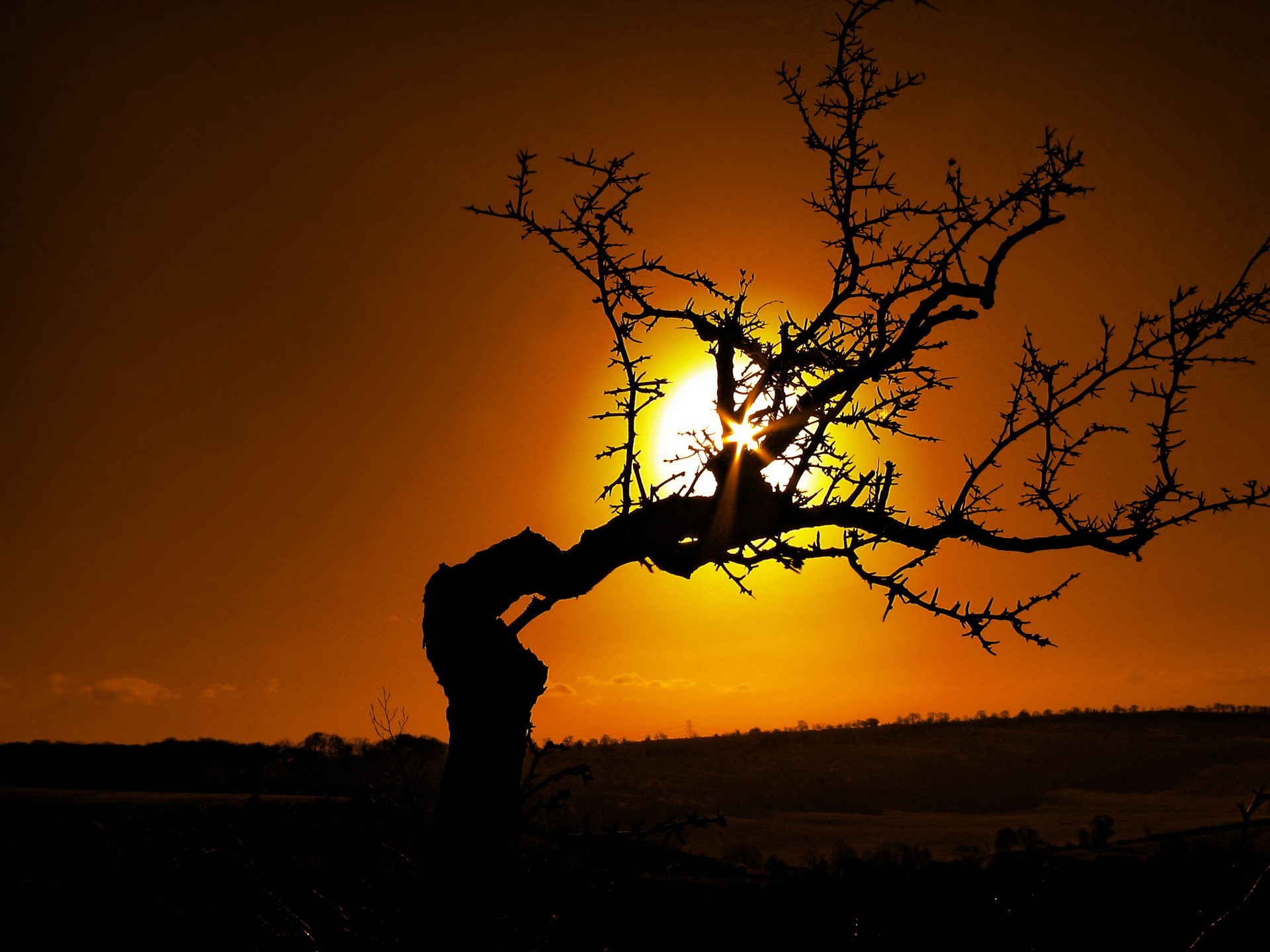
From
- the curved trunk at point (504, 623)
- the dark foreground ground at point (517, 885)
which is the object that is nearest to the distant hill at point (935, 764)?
the dark foreground ground at point (517, 885)

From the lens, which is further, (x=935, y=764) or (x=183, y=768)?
(x=935, y=764)

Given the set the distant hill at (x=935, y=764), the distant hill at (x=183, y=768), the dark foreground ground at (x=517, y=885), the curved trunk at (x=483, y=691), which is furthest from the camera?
the distant hill at (x=935, y=764)

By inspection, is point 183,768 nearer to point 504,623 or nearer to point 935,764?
point 504,623

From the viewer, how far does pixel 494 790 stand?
4449mm

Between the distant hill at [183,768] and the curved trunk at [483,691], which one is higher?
the curved trunk at [483,691]

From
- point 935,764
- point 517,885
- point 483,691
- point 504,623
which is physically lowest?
point 935,764

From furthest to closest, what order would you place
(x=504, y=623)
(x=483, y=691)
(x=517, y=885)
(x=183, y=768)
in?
(x=183, y=768) → (x=504, y=623) → (x=483, y=691) → (x=517, y=885)

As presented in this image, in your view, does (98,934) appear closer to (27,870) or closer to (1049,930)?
(27,870)

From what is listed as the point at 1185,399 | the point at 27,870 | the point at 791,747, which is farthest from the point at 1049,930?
the point at 791,747

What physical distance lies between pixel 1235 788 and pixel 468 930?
5673 centimetres

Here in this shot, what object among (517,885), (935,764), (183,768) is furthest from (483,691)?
(935,764)

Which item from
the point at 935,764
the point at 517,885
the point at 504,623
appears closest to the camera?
the point at 517,885

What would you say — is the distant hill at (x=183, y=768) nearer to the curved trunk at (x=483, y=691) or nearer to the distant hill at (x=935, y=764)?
the distant hill at (x=935, y=764)

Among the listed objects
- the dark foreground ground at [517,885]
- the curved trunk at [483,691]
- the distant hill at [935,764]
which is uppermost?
the curved trunk at [483,691]
